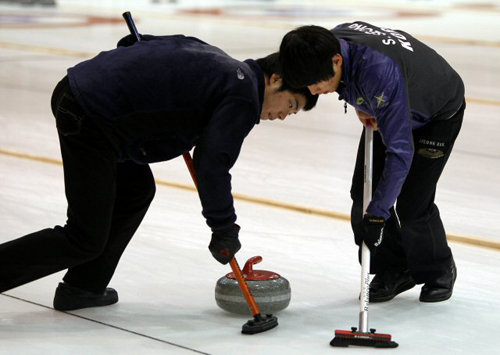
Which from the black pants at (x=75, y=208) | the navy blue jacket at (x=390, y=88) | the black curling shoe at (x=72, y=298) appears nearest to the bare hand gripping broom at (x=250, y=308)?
the black pants at (x=75, y=208)

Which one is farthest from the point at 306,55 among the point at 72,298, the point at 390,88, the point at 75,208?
the point at 72,298

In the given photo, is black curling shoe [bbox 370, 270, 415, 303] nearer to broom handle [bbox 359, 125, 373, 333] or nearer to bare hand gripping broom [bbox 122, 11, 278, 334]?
broom handle [bbox 359, 125, 373, 333]

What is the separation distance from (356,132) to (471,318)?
4.86 metres

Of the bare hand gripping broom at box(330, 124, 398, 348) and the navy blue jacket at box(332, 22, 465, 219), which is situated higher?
the navy blue jacket at box(332, 22, 465, 219)

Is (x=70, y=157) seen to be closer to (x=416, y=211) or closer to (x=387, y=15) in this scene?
(x=416, y=211)

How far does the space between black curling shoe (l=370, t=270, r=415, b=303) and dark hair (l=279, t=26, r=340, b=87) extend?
51.9 inches

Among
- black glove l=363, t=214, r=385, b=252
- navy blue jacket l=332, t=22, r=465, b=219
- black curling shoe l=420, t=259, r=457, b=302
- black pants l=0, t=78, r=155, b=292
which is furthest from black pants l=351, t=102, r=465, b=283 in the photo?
black pants l=0, t=78, r=155, b=292

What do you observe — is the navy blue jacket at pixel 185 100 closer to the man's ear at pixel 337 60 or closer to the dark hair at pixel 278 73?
the dark hair at pixel 278 73

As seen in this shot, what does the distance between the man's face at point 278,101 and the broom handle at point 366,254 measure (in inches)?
16.3

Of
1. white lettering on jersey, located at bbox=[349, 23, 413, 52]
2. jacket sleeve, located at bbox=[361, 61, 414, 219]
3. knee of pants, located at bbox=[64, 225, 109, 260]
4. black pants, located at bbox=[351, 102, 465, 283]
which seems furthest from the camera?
black pants, located at bbox=[351, 102, 465, 283]

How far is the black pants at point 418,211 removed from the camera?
4.59 meters

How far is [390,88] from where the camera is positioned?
4078 millimetres

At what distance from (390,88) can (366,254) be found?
718 millimetres

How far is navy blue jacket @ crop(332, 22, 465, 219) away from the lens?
4086 mm
